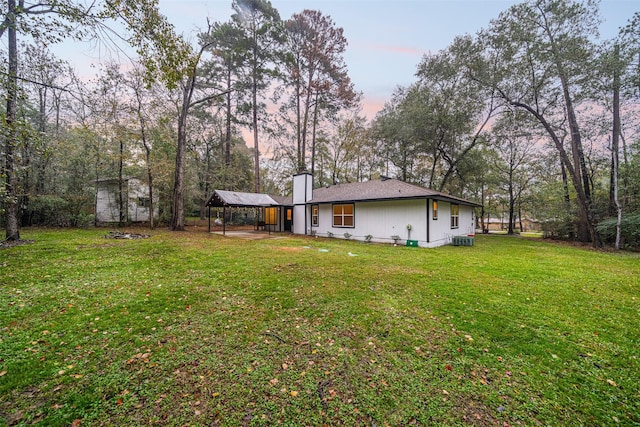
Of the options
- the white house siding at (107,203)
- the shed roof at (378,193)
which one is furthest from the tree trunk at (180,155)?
the shed roof at (378,193)

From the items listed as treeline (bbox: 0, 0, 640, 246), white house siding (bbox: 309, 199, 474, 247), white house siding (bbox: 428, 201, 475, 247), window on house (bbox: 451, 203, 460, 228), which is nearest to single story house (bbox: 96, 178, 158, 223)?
treeline (bbox: 0, 0, 640, 246)

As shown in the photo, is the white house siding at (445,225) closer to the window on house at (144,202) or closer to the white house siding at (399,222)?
the white house siding at (399,222)

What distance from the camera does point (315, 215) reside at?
13.8 metres

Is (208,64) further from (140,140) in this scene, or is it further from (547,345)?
(547,345)

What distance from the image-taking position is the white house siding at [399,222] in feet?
32.5

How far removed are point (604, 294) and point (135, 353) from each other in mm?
7533

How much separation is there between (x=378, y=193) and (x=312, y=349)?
9.52 m

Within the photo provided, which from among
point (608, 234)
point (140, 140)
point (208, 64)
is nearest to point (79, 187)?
point (140, 140)

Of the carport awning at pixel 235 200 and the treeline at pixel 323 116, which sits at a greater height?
the treeline at pixel 323 116

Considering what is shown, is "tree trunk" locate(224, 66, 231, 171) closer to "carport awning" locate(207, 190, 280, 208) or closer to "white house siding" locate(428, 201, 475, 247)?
"carport awning" locate(207, 190, 280, 208)

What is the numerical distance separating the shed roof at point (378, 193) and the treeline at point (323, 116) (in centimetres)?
528

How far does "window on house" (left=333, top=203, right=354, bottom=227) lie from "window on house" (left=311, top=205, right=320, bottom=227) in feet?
4.17

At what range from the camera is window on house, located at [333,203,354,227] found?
12155 mm

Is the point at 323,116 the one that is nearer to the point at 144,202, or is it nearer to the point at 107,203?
the point at 144,202
